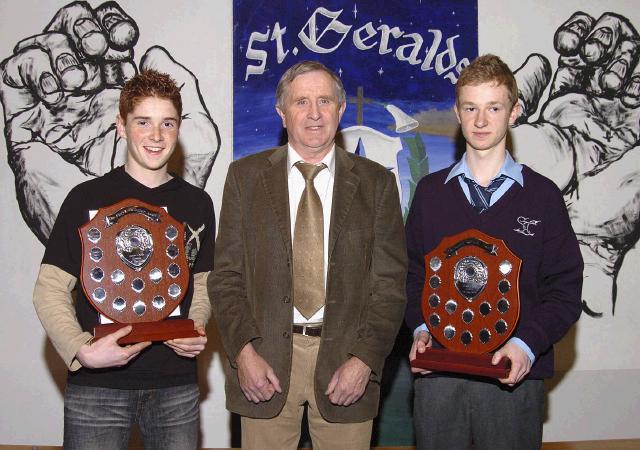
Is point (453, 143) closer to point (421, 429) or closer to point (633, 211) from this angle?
point (633, 211)

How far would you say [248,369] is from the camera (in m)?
2.48

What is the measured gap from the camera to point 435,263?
2.51 meters

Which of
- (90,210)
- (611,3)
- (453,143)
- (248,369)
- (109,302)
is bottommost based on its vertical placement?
(248,369)

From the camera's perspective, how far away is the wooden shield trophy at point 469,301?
2.37m

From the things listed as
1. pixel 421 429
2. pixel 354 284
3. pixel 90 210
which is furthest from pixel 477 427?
pixel 90 210

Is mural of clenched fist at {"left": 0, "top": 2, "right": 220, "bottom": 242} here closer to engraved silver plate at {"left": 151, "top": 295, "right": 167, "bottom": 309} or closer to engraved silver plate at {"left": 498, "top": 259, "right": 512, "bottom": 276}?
engraved silver plate at {"left": 151, "top": 295, "right": 167, "bottom": 309}

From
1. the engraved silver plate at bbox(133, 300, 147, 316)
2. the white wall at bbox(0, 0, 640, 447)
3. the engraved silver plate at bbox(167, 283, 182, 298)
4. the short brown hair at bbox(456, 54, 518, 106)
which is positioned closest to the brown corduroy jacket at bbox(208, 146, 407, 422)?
the engraved silver plate at bbox(167, 283, 182, 298)

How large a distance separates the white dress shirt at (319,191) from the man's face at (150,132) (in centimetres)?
45

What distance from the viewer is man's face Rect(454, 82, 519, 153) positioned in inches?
99.2

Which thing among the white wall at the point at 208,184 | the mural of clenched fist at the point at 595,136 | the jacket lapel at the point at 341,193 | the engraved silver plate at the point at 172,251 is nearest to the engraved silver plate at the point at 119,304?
the engraved silver plate at the point at 172,251

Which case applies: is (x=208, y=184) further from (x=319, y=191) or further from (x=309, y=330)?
(x=309, y=330)

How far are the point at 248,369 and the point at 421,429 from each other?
62cm

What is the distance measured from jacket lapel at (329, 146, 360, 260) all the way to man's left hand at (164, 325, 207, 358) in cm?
53

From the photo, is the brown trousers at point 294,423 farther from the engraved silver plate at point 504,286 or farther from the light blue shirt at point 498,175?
the engraved silver plate at point 504,286
